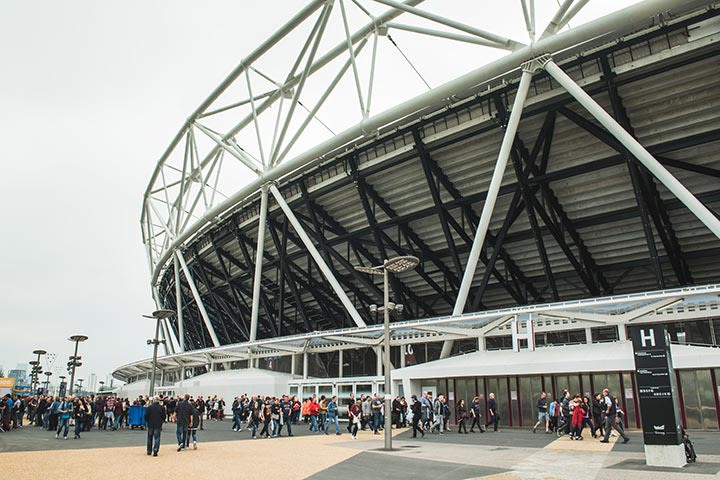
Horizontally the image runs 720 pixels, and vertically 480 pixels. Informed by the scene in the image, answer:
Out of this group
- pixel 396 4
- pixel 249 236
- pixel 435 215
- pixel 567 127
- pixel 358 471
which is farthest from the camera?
pixel 249 236

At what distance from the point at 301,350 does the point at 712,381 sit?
21296 mm

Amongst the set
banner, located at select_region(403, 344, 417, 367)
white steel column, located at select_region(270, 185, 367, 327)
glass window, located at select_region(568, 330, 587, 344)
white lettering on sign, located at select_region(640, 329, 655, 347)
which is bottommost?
white lettering on sign, located at select_region(640, 329, 655, 347)

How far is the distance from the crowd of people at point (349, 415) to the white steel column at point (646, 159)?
702cm

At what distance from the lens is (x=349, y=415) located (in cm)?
2038

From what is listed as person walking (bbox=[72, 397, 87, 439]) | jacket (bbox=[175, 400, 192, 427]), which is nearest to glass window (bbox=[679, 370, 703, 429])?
jacket (bbox=[175, 400, 192, 427])

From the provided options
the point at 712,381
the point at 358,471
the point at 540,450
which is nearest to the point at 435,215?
the point at 712,381

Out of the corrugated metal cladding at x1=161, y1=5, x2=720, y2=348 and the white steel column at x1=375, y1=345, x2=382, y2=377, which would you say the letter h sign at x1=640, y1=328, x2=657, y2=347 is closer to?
the corrugated metal cladding at x1=161, y1=5, x2=720, y2=348

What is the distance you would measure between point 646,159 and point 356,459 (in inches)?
564

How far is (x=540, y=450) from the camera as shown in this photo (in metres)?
14.6

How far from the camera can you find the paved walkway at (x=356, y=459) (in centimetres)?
1066

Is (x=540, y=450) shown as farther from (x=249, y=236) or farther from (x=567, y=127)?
(x=249, y=236)

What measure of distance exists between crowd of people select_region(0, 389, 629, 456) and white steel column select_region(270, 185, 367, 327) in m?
6.36

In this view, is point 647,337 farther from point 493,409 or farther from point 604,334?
point 604,334

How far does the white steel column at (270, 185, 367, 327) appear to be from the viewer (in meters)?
29.3
